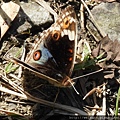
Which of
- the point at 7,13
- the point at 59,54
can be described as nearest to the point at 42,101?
the point at 59,54

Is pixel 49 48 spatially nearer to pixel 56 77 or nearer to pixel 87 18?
pixel 56 77

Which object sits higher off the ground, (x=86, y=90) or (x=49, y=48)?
(x=49, y=48)

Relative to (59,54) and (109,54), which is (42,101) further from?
(109,54)

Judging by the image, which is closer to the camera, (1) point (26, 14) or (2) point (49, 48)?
(2) point (49, 48)

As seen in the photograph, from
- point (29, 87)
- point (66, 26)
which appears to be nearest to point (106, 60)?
point (66, 26)

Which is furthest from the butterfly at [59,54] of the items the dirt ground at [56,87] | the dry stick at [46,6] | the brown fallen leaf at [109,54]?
the dry stick at [46,6]
